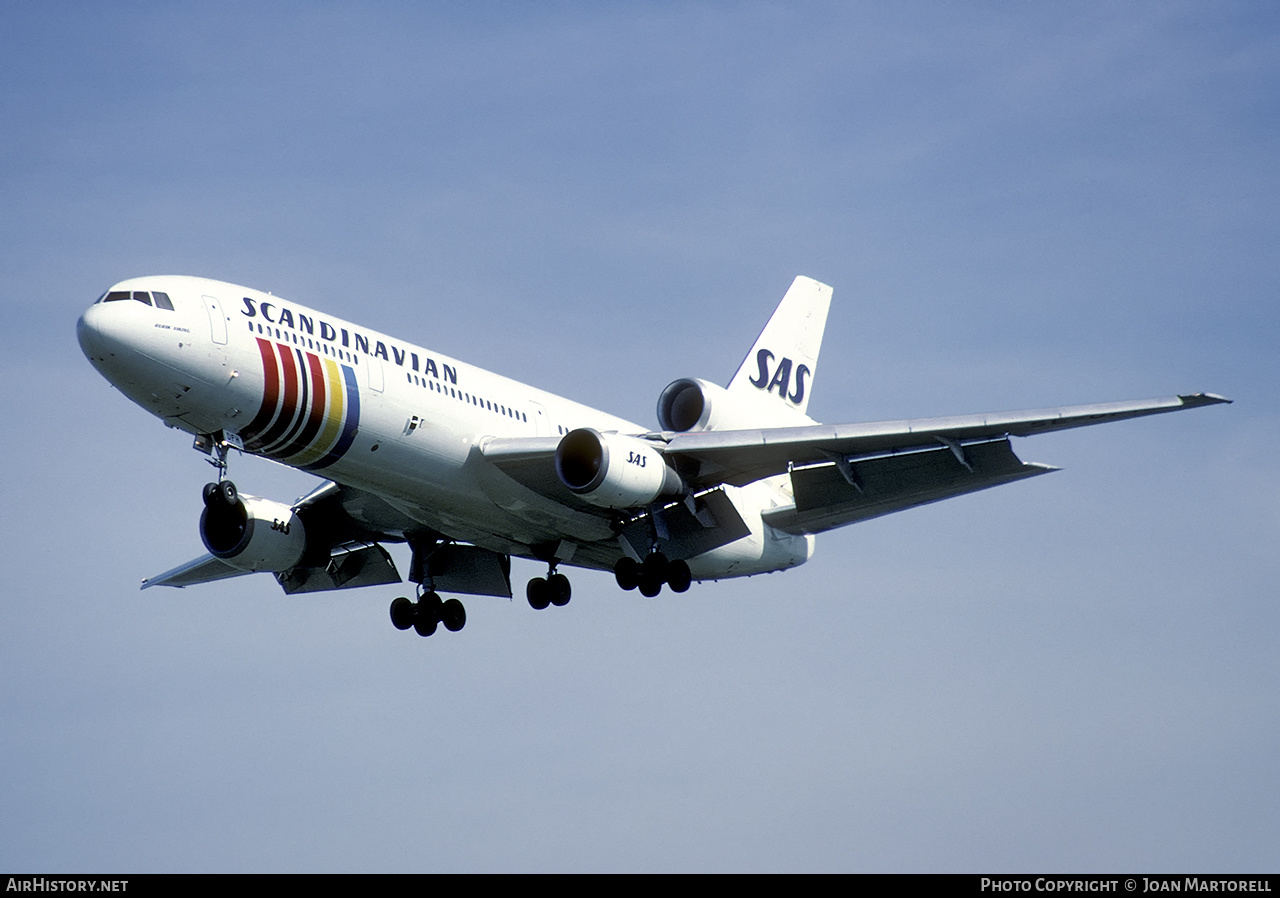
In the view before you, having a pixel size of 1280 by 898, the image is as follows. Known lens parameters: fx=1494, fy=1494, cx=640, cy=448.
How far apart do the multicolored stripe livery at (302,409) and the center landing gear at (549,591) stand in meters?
7.22

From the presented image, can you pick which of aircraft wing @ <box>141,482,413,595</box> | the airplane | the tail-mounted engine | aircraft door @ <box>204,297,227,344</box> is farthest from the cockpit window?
aircraft wing @ <box>141,482,413,595</box>

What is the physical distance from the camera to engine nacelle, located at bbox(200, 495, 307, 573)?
31250mm

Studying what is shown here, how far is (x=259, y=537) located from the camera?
3195cm

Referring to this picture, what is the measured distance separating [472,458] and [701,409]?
19.8ft

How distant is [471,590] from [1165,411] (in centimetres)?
1600

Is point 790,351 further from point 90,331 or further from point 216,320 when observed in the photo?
point 90,331

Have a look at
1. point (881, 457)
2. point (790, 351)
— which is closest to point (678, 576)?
point (881, 457)

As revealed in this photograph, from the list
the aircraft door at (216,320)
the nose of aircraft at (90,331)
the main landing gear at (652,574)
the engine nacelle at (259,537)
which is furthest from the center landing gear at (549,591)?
the nose of aircraft at (90,331)

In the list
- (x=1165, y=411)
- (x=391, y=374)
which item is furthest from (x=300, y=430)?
(x=1165, y=411)

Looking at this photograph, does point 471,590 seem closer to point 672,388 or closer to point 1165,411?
point 672,388

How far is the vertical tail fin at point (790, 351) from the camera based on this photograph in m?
37.1
